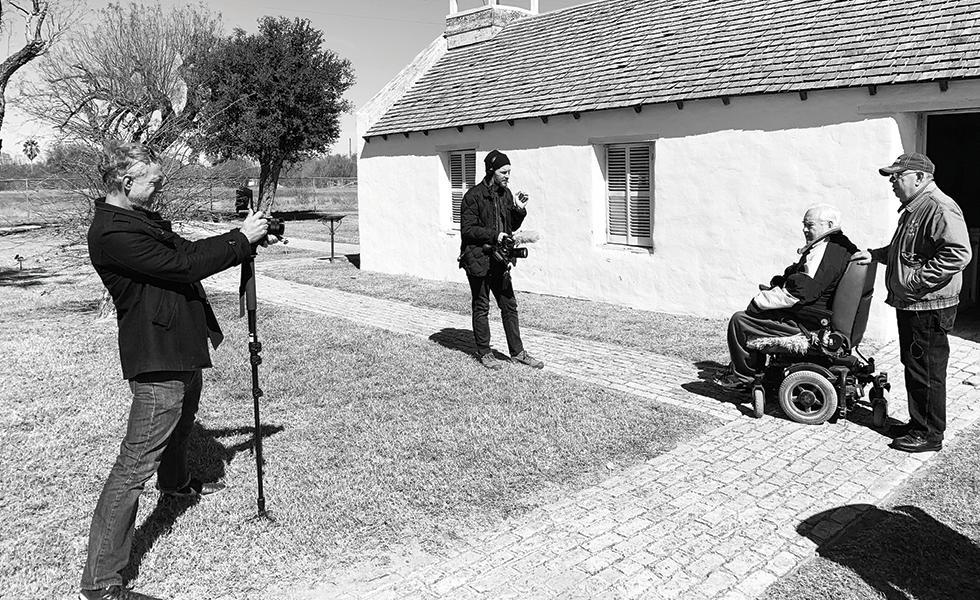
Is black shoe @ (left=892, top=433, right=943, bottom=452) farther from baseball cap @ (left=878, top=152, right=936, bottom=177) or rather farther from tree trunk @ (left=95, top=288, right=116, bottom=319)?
tree trunk @ (left=95, top=288, right=116, bottom=319)

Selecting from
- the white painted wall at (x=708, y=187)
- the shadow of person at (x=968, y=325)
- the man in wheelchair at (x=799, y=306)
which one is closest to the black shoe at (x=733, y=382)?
the man in wheelchair at (x=799, y=306)

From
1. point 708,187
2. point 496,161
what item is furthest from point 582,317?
point 496,161

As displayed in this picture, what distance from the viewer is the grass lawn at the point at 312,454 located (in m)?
4.25

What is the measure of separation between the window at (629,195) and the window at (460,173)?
328 centimetres

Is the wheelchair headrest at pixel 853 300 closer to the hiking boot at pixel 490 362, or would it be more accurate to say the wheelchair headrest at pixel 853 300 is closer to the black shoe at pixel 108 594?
the hiking boot at pixel 490 362

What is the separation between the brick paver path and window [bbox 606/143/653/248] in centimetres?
538

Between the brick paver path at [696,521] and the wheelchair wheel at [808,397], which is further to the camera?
the wheelchair wheel at [808,397]

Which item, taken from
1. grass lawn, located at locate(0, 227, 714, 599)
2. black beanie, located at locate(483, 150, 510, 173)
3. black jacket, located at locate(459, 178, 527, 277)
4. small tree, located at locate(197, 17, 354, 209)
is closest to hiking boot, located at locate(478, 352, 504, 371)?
grass lawn, located at locate(0, 227, 714, 599)

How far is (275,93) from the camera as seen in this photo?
32156 mm

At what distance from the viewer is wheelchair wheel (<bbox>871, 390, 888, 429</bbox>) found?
6105mm

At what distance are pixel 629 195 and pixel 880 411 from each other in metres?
6.78

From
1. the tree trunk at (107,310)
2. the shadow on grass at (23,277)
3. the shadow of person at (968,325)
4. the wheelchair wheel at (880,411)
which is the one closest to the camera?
the wheelchair wheel at (880,411)

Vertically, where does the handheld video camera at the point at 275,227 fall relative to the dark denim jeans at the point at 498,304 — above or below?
above

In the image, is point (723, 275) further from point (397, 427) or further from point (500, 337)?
point (397, 427)
